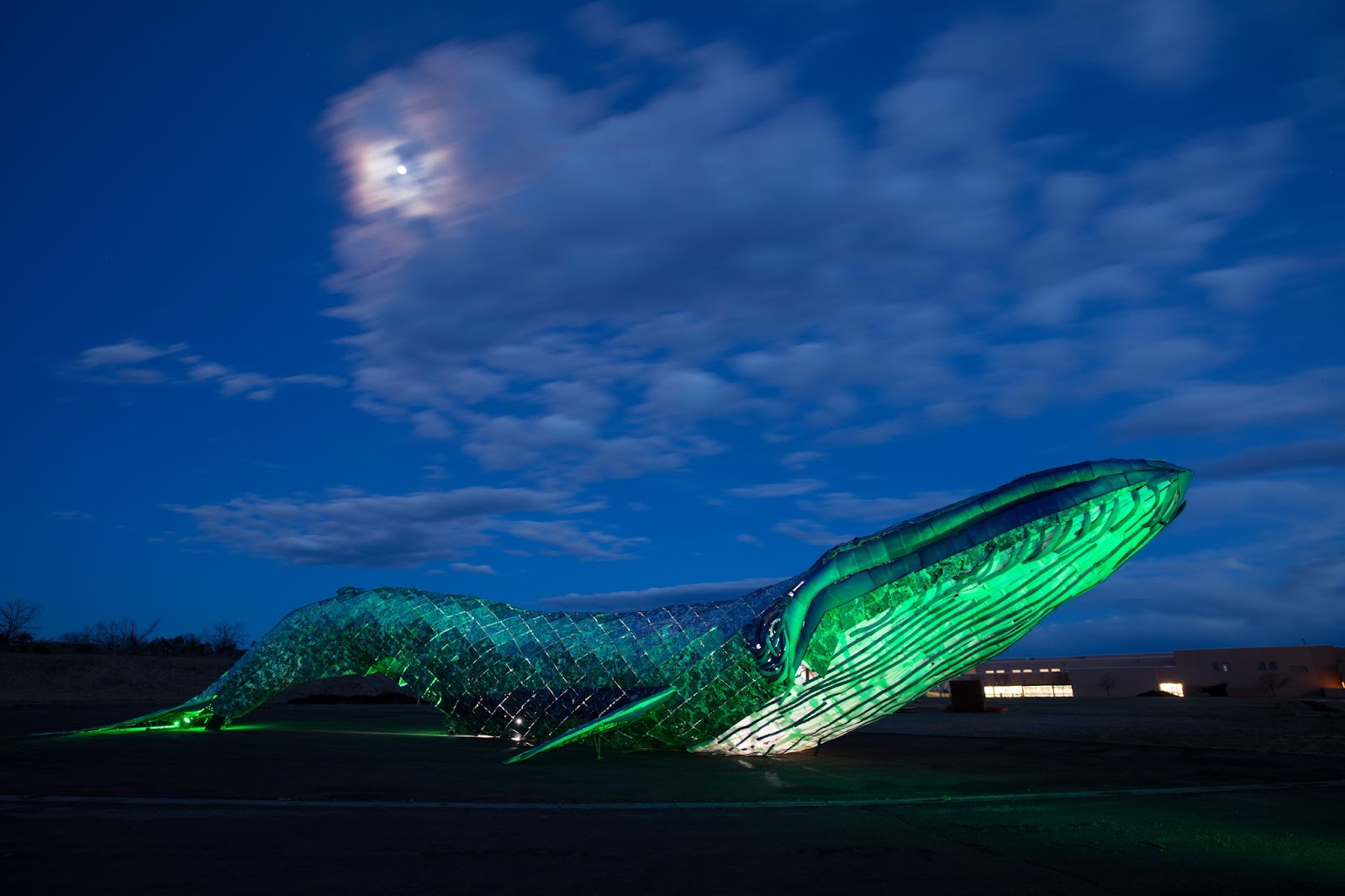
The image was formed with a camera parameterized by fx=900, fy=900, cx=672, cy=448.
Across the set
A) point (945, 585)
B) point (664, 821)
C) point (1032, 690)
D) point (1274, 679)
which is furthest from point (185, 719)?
point (1032, 690)

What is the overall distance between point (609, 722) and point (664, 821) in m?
4.25

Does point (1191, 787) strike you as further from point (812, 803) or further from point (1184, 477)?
point (812, 803)

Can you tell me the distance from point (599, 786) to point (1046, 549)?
5.49 metres

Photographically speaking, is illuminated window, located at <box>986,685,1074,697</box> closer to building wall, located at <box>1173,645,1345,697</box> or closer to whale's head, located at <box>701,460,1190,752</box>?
building wall, located at <box>1173,645,1345,697</box>

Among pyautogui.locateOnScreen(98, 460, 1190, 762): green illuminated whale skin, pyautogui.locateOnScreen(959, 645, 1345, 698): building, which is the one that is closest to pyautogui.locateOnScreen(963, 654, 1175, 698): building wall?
pyautogui.locateOnScreen(959, 645, 1345, 698): building

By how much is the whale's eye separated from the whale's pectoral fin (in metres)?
1.36

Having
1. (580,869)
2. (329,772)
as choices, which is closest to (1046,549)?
(580,869)

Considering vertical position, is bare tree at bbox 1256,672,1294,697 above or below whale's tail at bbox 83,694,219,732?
below

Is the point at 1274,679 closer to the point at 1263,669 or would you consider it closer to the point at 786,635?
the point at 1263,669

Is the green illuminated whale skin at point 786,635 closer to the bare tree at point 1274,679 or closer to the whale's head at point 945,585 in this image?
the whale's head at point 945,585

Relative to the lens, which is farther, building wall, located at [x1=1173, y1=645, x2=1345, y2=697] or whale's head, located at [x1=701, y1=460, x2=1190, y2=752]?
A: building wall, located at [x1=1173, y1=645, x2=1345, y2=697]

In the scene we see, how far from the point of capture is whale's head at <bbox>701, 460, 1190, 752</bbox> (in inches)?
385

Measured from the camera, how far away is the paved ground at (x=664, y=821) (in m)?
4.93

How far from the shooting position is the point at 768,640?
10.7m
